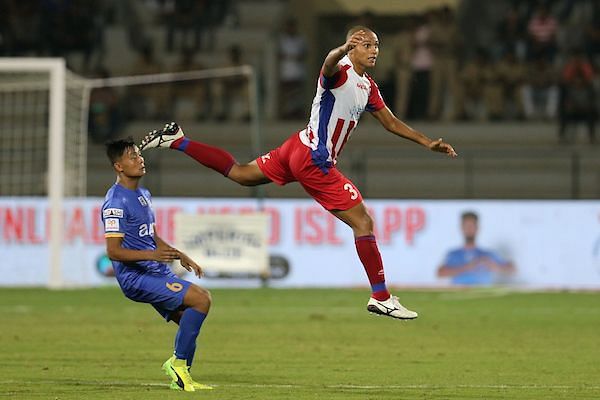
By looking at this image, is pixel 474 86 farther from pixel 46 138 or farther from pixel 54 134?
pixel 54 134

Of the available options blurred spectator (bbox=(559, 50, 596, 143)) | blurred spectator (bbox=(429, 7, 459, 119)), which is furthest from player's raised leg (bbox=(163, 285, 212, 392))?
blurred spectator (bbox=(429, 7, 459, 119))

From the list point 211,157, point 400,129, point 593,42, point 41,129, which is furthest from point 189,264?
point 593,42

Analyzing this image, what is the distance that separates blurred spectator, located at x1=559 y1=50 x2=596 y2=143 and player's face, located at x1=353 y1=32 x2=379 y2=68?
1671cm

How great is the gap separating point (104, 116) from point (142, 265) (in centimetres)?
1724

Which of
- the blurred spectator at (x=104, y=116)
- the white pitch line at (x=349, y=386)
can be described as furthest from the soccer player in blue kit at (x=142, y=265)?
the blurred spectator at (x=104, y=116)

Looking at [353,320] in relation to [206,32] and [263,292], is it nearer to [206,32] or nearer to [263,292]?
[263,292]

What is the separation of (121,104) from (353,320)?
12938mm

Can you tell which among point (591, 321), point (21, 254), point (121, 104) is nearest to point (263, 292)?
point (21, 254)

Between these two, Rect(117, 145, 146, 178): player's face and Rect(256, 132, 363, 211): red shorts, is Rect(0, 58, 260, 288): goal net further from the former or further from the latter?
Rect(117, 145, 146, 178): player's face

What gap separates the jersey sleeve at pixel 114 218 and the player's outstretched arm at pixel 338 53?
2036mm

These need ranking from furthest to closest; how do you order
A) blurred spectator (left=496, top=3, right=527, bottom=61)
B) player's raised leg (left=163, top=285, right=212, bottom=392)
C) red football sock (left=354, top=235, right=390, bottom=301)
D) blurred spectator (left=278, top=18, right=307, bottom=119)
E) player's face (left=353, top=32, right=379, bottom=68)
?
blurred spectator (left=278, top=18, right=307, bottom=119)
blurred spectator (left=496, top=3, right=527, bottom=61)
red football sock (left=354, top=235, right=390, bottom=301)
player's face (left=353, top=32, right=379, bottom=68)
player's raised leg (left=163, top=285, right=212, bottom=392)

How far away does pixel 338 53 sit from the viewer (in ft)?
34.4

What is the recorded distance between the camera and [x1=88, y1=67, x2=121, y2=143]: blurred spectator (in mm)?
27703

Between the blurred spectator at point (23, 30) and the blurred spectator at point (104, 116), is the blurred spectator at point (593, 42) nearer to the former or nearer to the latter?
the blurred spectator at point (104, 116)
